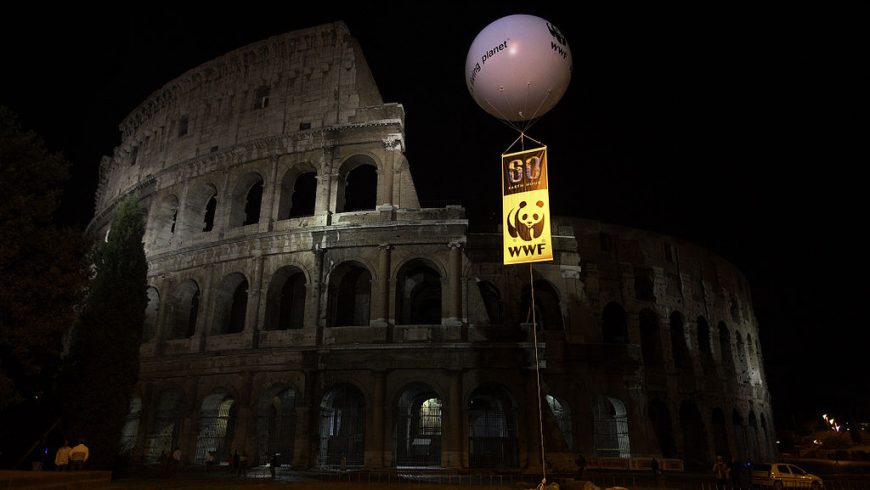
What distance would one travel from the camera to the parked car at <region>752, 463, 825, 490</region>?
16.8 metres

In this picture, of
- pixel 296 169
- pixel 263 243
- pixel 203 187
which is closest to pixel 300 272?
pixel 263 243

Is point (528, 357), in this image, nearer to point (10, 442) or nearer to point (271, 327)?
point (271, 327)

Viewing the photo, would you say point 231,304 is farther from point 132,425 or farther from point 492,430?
point 492,430

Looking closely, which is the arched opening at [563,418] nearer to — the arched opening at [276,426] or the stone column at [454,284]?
the stone column at [454,284]

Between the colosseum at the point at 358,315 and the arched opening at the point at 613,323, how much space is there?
311 millimetres

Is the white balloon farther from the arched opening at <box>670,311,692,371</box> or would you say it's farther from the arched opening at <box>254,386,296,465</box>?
the arched opening at <box>670,311,692,371</box>

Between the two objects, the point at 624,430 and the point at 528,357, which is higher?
the point at 528,357

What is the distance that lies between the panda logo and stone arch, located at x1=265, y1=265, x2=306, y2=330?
12277 mm

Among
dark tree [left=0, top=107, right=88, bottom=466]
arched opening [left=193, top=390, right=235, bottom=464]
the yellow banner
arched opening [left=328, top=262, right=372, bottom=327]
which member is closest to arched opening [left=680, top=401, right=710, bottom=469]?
arched opening [left=328, top=262, right=372, bottom=327]

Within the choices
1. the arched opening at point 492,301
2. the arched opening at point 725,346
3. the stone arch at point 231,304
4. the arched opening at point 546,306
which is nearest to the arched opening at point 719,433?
the arched opening at point 725,346

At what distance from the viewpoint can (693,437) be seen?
90.0ft

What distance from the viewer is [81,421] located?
1584cm

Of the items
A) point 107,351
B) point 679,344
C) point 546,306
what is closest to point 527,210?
point 546,306

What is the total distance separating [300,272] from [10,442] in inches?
433
